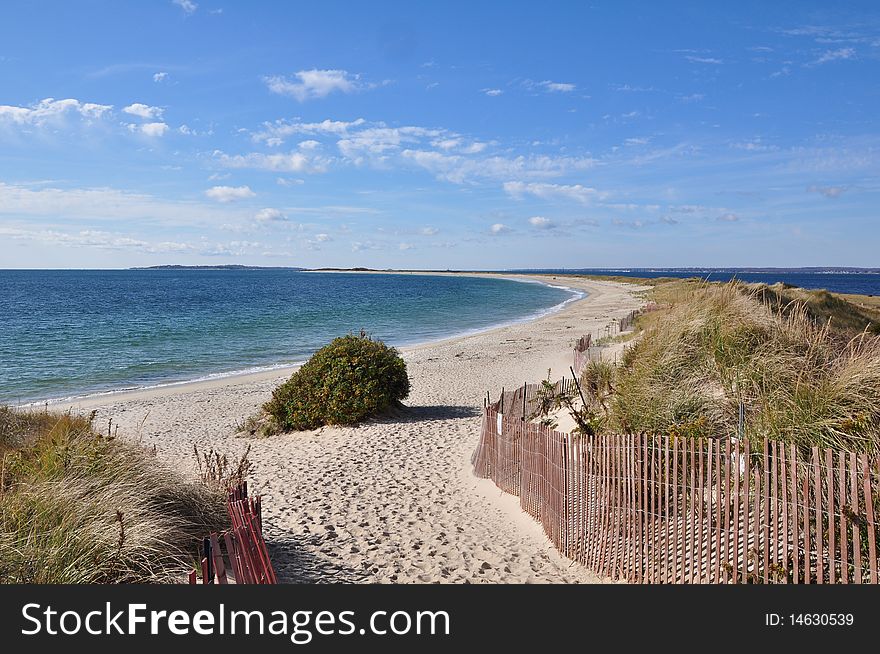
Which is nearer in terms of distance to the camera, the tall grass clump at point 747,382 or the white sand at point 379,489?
the tall grass clump at point 747,382

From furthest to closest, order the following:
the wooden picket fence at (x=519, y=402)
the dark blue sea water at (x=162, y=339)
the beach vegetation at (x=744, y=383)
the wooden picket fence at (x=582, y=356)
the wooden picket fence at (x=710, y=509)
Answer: the dark blue sea water at (x=162, y=339), the wooden picket fence at (x=582, y=356), the wooden picket fence at (x=519, y=402), the beach vegetation at (x=744, y=383), the wooden picket fence at (x=710, y=509)

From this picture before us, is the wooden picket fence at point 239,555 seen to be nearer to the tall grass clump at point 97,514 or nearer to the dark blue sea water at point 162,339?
the tall grass clump at point 97,514

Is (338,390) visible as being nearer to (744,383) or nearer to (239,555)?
(744,383)

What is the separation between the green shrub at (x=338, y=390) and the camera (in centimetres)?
1423

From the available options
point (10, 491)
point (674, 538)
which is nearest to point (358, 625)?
point (674, 538)

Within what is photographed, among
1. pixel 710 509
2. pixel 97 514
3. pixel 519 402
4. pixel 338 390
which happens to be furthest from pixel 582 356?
pixel 97 514

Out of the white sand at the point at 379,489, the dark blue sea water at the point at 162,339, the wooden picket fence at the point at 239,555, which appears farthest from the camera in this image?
the dark blue sea water at the point at 162,339

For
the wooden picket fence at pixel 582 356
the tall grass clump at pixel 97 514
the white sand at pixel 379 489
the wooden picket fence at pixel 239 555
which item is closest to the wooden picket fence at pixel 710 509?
the white sand at pixel 379 489

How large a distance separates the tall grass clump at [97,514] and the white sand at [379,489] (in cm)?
107

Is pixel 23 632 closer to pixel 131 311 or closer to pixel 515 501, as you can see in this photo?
pixel 515 501

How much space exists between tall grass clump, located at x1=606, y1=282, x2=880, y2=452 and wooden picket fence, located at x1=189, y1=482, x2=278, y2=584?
4.31m

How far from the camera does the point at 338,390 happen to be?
1431 centimetres

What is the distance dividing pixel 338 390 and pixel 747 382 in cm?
880

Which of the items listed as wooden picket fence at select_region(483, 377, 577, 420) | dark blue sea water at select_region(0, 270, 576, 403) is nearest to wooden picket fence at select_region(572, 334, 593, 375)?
wooden picket fence at select_region(483, 377, 577, 420)
